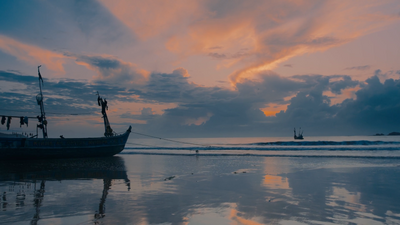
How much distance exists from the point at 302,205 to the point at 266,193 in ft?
7.34

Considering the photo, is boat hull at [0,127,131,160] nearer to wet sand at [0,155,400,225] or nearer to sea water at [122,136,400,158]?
sea water at [122,136,400,158]

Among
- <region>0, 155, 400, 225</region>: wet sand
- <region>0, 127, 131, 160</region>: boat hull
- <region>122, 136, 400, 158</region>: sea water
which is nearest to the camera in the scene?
<region>0, 155, 400, 225</region>: wet sand

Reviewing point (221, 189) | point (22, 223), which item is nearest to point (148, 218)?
point (22, 223)

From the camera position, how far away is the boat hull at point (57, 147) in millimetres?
30469

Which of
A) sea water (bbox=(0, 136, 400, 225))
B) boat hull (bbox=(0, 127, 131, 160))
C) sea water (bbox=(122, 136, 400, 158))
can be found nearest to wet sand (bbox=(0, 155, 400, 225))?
sea water (bbox=(0, 136, 400, 225))

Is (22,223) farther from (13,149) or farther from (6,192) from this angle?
(13,149)

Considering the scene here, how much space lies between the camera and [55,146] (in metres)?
33.2

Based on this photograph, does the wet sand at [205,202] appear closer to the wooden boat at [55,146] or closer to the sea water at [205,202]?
the sea water at [205,202]

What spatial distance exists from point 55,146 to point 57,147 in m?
0.28

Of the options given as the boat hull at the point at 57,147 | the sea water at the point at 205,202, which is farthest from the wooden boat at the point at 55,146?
the sea water at the point at 205,202

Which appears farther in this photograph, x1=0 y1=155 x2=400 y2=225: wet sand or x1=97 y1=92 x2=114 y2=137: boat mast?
x1=97 y1=92 x2=114 y2=137: boat mast

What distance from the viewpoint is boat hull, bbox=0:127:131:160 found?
30469mm

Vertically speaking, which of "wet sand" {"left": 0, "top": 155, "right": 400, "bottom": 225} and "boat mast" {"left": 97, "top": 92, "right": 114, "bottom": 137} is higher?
"boat mast" {"left": 97, "top": 92, "right": 114, "bottom": 137}

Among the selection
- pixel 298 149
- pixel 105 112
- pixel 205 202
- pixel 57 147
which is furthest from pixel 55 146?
pixel 298 149
